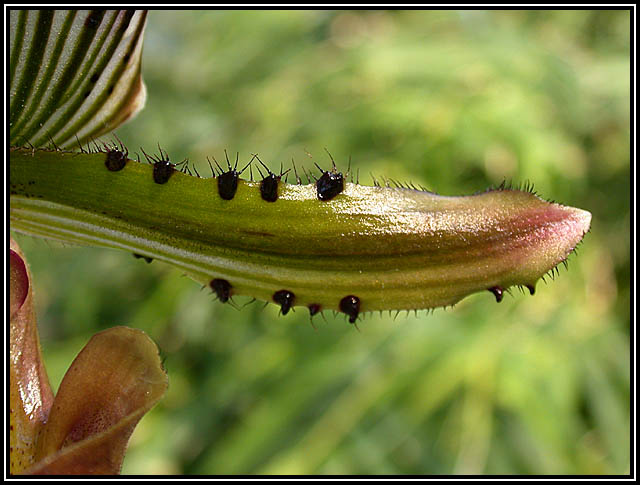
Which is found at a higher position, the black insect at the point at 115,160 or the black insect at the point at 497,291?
the black insect at the point at 115,160

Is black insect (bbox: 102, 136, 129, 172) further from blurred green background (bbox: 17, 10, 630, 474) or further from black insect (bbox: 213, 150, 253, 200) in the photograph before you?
blurred green background (bbox: 17, 10, 630, 474)

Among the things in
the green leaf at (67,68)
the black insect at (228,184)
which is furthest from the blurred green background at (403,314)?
the black insect at (228,184)

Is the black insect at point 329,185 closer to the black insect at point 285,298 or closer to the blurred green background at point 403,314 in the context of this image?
the black insect at point 285,298

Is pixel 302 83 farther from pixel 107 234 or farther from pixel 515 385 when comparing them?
pixel 107 234

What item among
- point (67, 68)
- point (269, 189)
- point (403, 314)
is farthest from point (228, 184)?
point (403, 314)

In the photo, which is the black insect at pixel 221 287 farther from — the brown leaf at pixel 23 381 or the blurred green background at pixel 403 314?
the blurred green background at pixel 403 314

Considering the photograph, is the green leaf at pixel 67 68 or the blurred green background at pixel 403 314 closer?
the green leaf at pixel 67 68
